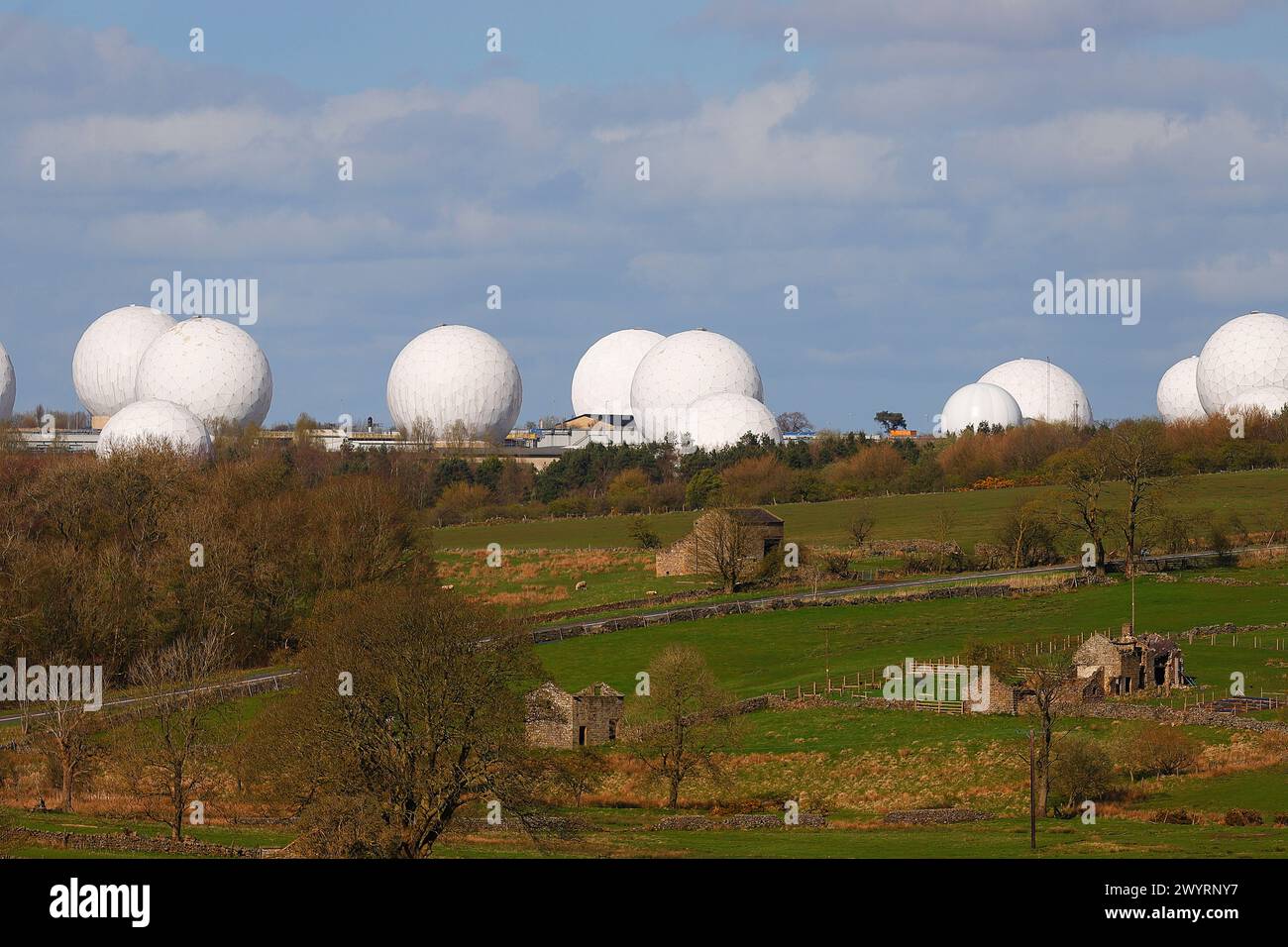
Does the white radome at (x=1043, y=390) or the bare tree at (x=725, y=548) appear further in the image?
the white radome at (x=1043, y=390)

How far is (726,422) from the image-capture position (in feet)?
369

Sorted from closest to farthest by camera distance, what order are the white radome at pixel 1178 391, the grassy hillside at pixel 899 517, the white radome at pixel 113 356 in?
the grassy hillside at pixel 899 517 < the white radome at pixel 113 356 < the white radome at pixel 1178 391

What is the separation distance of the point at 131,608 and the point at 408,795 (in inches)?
1085

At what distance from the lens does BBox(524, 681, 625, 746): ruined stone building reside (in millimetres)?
41188

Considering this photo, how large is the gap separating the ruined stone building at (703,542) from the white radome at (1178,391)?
7895 centimetres

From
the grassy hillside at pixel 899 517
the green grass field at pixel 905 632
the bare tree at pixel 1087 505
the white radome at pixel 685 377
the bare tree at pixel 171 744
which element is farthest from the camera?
the white radome at pixel 685 377

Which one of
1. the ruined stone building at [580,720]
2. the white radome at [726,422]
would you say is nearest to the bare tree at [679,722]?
the ruined stone building at [580,720]

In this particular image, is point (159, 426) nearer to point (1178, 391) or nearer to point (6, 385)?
point (6, 385)

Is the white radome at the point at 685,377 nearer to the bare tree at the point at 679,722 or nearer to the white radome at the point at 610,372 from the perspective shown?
the white radome at the point at 610,372

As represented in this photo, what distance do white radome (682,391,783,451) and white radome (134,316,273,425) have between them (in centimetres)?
3092

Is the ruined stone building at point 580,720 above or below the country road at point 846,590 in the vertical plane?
below

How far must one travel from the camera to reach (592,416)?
138625mm

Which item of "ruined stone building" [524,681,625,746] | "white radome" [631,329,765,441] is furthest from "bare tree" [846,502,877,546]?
"white radome" [631,329,765,441]

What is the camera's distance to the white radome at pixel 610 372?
459ft
